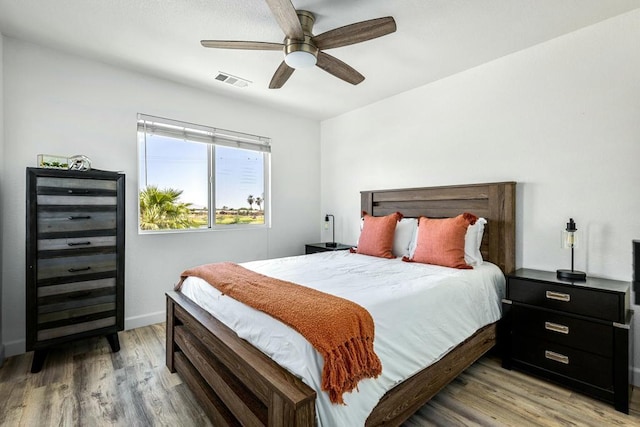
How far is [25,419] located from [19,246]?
58.2 inches

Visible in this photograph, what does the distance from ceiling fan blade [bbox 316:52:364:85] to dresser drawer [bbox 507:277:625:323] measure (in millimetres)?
2022

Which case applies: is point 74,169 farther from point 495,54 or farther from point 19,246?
point 495,54

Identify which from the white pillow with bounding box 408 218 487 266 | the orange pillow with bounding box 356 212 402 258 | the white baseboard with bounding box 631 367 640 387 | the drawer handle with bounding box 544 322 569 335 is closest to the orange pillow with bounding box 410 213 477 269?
the white pillow with bounding box 408 218 487 266

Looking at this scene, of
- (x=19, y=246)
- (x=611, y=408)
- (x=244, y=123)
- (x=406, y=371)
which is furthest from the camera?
(x=244, y=123)

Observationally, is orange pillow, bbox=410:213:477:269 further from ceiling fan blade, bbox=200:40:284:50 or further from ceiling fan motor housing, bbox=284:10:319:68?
ceiling fan blade, bbox=200:40:284:50

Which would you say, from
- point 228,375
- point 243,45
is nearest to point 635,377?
point 228,375

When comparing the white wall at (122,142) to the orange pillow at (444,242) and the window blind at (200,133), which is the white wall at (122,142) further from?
the orange pillow at (444,242)

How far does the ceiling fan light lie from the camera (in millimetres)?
1998

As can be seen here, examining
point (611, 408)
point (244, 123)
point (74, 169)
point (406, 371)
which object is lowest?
point (611, 408)

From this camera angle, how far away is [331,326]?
4.17ft

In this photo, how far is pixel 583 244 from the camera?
2334 mm

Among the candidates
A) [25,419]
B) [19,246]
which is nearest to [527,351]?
[25,419]

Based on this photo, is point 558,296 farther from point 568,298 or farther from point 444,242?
point 444,242

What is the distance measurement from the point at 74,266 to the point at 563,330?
3.63 m
